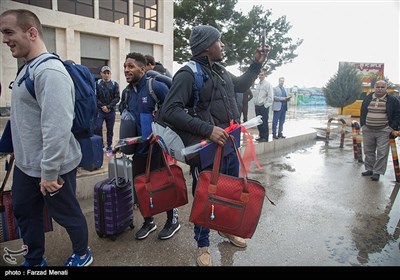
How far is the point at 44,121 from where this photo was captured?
1.97 metres

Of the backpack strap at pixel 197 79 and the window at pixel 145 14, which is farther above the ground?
the window at pixel 145 14

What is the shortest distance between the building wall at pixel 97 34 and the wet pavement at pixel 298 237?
13.8m

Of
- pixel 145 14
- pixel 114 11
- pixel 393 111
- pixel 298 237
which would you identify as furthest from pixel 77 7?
pixel 298 237

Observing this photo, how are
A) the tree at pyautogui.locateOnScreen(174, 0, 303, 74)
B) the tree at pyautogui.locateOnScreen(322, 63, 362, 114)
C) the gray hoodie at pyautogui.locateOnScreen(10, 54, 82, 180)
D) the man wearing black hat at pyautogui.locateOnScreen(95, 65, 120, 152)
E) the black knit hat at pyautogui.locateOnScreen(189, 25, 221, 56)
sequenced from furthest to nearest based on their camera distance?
the tree at pyautogui.locateOnScreen(174, 0, 303, 74), the tree at pyautogui.locateOnScreen(322, 63, 362, 114), the man wearing black hat at pyautogui.locateOnScreen(95, 65, 120, 152), the black knit hat at pyautogui.locateOnScreen(189, 25, 221, 56), the gray hoodie at pyautogui.locateOnScreen(10, 54, 82, 180)

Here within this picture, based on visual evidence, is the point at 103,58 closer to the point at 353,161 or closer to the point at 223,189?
the point at 353,161

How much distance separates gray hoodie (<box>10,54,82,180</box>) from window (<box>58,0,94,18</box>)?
17.7 m

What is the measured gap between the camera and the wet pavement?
2791mm

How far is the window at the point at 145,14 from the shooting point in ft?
67.3

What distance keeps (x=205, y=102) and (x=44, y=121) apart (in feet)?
4.00

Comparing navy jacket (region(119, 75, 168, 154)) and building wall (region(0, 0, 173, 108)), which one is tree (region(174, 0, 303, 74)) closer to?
building wall (region(0, 0, 173, 108))

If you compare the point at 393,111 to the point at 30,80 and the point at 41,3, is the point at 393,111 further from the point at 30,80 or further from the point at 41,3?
the point at 41,3

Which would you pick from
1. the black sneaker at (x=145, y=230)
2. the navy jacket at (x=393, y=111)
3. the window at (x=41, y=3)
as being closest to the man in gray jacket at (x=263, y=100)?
the navy jacket at (x=393, y=111)

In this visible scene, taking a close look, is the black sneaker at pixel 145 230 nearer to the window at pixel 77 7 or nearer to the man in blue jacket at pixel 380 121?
the man in blue jacket at pixel 380 121

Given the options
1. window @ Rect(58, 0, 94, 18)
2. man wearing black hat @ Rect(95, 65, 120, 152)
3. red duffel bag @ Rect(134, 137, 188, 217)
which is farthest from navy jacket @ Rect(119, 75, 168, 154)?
window @ Rect(58, 0, 94, 18)
